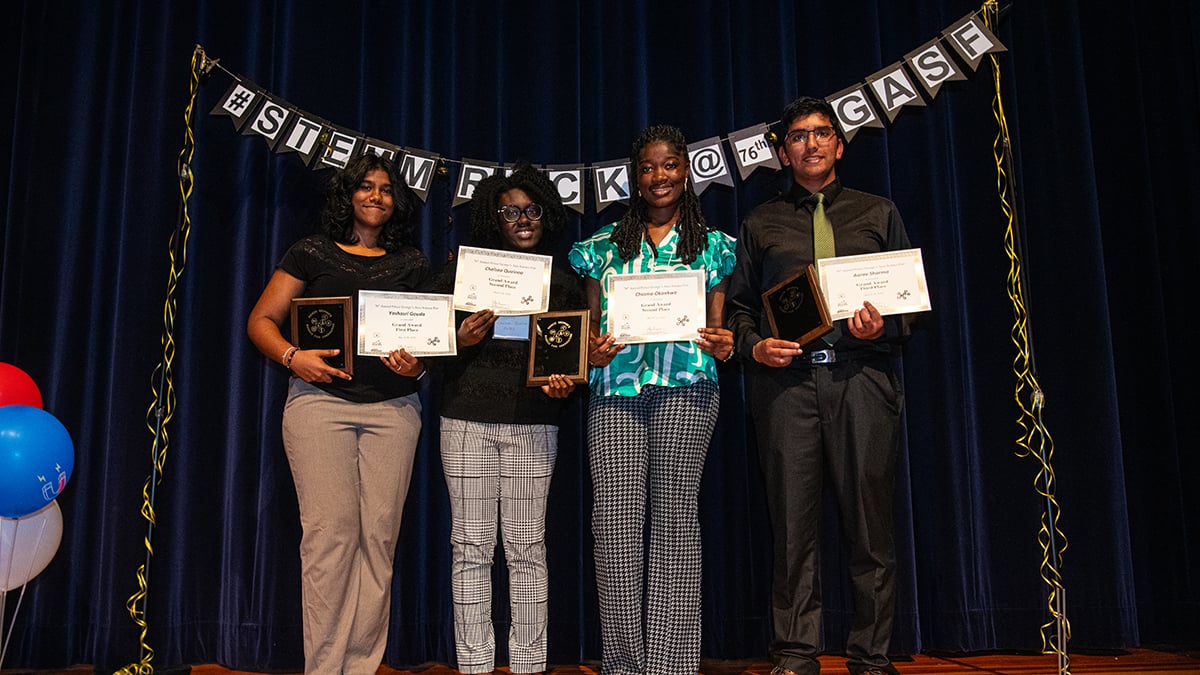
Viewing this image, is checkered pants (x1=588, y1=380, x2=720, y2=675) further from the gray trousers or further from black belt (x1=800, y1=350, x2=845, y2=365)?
the gray trousers

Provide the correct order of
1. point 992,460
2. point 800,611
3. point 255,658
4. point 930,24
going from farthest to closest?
point 930,24
point 992,460
point 255,658
point 800,611

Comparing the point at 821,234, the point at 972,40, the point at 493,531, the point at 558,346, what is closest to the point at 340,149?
the point at 558,346

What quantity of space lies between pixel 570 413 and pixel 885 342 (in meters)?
1.21

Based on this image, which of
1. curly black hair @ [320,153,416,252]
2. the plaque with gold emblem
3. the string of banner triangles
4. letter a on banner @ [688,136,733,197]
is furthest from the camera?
letter a on banner @ [688,136,733,197]

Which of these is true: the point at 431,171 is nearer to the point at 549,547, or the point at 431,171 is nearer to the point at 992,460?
the point at 549,547

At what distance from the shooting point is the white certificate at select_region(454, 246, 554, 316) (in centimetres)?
254

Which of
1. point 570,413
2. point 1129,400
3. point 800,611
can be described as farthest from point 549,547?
point 1129,400

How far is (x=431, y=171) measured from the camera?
318 cm

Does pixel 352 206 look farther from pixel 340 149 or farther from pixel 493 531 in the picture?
pixel 493 531

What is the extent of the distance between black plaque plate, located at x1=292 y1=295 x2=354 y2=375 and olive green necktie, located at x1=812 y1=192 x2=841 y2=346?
1.40m

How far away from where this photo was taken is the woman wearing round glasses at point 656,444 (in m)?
2.46

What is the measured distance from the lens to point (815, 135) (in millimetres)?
2670

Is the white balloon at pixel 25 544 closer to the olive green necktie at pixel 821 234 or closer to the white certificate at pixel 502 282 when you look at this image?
the white certificate at pixel 502 282

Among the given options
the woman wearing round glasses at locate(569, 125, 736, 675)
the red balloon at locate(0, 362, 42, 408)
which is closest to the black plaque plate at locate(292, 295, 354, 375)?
the woman wearing round glasses at locate(569, 125, 736, 675)
